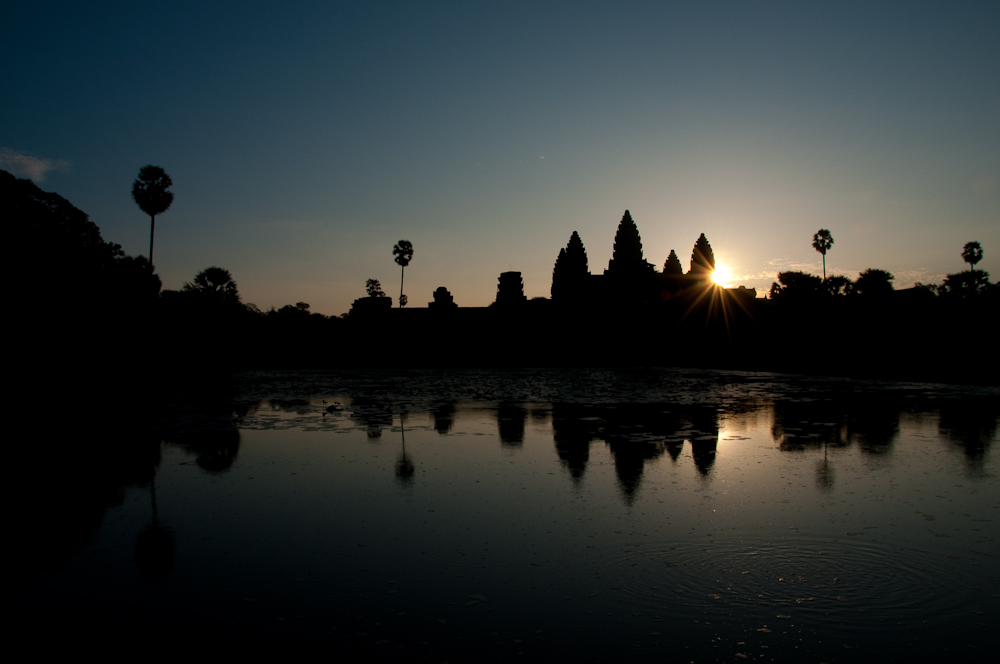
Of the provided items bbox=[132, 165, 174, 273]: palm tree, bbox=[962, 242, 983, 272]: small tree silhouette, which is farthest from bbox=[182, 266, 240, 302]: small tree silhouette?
bbox=[962, 242, 983, 272]: small tree silhouette

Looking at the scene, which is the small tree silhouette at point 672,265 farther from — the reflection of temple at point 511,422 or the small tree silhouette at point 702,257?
the reflection of temple at point 511,422

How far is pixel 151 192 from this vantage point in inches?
2040

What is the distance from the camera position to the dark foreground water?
12.3ft

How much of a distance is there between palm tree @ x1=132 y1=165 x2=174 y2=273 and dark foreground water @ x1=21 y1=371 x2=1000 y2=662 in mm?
47811

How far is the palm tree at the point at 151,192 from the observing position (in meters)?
51.6

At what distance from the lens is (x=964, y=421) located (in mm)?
12641

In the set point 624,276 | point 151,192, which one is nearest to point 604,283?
point 624,276

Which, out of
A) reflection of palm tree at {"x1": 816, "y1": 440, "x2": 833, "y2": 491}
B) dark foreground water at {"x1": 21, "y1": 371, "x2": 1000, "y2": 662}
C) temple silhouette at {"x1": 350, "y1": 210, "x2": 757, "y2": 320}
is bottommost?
dark foreground water at {"x1": 21, "y1": 371, "x2": 1000, "y2": 662}

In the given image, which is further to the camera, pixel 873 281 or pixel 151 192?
pixel 873 281

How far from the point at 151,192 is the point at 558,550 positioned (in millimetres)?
55595

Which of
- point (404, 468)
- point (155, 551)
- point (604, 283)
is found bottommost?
point (155, 551)

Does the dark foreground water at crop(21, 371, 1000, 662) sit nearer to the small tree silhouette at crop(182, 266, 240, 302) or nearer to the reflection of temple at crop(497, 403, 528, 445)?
the reflection of temple at crop(497, 403, 528, 445)

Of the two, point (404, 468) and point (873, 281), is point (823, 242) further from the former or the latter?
point (404, 468)

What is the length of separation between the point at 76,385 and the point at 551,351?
37075mm
